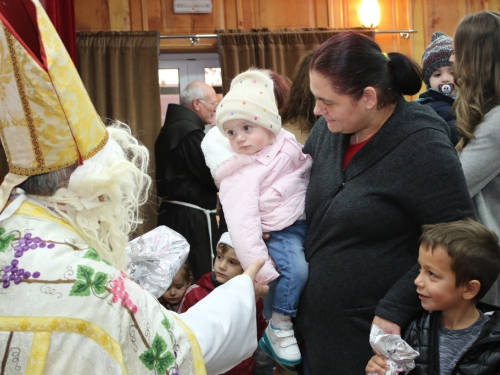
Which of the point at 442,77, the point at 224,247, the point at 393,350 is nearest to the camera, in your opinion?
the point at 393,350

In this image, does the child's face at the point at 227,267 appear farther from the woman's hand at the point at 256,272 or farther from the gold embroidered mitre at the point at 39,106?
the gold embroidered mitre at the point at 39,106

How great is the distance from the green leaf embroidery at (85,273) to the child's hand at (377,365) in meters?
0.85

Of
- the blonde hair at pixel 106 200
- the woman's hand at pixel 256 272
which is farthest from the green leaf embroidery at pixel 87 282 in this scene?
the woman's hand at pixel 256 272

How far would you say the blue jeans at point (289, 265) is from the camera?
6.40ft

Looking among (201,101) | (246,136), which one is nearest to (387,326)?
(246,136)

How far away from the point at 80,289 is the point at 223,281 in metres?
1.44

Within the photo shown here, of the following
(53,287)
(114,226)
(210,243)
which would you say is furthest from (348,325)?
(210,243)

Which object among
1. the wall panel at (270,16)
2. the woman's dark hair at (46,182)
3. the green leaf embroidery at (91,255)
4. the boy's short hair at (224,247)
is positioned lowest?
the boy's short hair at (224,247)

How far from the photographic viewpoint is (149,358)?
4.69ft

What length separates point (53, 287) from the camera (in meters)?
1.35

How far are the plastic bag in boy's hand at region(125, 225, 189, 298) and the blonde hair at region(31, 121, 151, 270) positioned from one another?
2.69 feet

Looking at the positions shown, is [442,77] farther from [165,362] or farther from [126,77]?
[126,77]

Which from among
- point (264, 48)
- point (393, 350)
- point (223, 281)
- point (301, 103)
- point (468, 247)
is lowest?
point (223, 281)

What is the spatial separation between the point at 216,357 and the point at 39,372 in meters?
0.48
